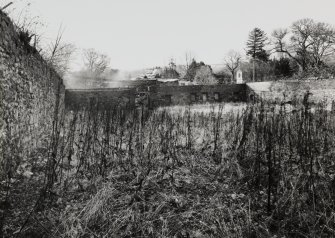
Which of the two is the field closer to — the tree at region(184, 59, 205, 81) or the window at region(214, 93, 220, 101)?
the window at region(214, 93, 220, 101)

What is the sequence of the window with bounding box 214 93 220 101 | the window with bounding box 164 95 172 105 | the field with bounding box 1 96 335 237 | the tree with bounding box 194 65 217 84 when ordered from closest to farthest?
the field with bounding box 1 96 335 237, the window with bounding box 164 95 172 105, the window with bounding box 214 93 220 101, the tree with bounding box 194 65 217 84

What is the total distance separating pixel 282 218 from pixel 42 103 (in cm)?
665

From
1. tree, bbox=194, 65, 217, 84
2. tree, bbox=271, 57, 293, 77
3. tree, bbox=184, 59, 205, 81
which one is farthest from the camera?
tree, bbox=184, 59, 205, 81

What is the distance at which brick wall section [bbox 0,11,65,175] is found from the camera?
184 inches

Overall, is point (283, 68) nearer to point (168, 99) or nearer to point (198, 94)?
point (198, 94)

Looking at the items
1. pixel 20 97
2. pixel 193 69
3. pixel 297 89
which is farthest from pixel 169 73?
pixel 20 97

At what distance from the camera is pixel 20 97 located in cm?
567

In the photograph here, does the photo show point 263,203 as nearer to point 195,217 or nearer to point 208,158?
point 195,217

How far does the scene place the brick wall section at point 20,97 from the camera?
4.68 meters

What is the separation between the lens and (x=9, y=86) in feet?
16.3

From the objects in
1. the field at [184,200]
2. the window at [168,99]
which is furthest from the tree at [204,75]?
the field at [184,200]

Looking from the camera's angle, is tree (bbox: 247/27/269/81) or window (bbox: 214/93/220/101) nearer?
window (bbox: 214/93/220/101)

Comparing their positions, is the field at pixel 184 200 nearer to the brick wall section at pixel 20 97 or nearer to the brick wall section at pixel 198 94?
the brick wall section at pixel 20 97

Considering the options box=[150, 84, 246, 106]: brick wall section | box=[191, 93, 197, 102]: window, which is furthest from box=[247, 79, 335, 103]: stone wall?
box=[191, 93, 197, 102]: window
